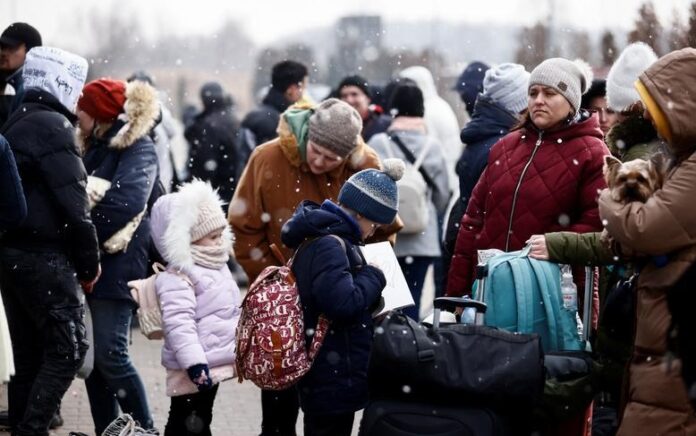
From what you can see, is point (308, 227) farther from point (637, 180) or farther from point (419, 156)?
point (419, 156)

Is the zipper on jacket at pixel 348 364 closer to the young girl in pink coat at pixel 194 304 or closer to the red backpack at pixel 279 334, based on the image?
the red backpack at pixel 279 334

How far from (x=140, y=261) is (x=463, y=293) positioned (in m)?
1.88

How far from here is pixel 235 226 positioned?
7.58 meters

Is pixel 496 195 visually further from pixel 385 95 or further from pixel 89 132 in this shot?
pixel 385 95

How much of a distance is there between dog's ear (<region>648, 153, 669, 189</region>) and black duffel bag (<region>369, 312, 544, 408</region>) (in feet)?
2.45

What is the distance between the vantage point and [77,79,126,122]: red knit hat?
25.2 ft

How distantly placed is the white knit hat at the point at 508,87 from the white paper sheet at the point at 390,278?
5.46 feet

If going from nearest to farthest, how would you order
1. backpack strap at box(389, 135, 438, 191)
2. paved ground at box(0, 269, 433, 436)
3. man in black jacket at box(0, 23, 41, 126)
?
1. paved ground at box(0, 269, 433, 436)
2. man in black jacket at box(0, 23, 41, 126)
3. backpack strap at box(389, 135, 438, 191)

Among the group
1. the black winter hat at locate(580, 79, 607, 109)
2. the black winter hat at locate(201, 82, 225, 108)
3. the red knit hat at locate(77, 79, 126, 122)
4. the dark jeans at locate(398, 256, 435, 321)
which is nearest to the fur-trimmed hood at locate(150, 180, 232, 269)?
the red knit hat at locate(77, 79, 126, 122)

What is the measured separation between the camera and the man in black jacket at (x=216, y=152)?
14188 mm

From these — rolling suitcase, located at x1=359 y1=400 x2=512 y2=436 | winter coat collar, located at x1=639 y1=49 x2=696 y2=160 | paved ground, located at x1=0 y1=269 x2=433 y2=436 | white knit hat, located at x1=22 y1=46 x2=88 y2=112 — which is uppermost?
winter coat collar, located at x1=639 y1=49 x2=696 y2=160

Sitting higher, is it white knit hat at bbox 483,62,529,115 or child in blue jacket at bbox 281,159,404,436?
white knit hat at bbox 483,62,529,115

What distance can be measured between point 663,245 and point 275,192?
2.93 m

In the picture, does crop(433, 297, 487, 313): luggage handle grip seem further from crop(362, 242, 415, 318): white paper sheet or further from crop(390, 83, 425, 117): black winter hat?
crop(390, 83, 425, 117): black winter hat
